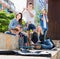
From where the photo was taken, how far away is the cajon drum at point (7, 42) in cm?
669

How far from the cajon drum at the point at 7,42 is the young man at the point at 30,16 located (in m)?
1.12

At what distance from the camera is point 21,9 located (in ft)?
26.9

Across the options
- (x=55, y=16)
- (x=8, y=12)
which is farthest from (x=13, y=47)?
(x=55, y=16)

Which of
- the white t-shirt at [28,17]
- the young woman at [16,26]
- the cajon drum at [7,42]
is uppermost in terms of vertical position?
the white t-shirt at [28,17]

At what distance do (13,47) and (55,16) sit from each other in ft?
18.8

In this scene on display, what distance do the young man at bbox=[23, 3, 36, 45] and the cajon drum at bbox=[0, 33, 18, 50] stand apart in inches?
44.2

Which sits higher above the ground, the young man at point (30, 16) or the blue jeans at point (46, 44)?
the young man at point (30, 16)

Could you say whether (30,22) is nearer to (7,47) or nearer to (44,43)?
(44,43)

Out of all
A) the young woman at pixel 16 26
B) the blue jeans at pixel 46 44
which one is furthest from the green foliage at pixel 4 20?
the blue jeans at pixel 46 44

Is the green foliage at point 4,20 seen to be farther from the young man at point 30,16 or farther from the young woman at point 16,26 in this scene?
the young man at point 30,16

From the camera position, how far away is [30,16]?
8.80 metres

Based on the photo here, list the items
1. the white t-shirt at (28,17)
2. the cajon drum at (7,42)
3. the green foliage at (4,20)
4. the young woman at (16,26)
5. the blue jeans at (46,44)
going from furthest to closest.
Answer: the blue jeans at (46,44) < the white t-shirt at (28,17) < the young woman at (16,26) < the green foliage at (4,20) < the cajon drum at (7,42)

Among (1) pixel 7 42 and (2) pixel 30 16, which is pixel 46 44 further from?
(1) pixel 7 42

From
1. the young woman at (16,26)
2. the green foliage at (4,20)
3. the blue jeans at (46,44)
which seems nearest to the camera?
the green foliage at (4,20)
